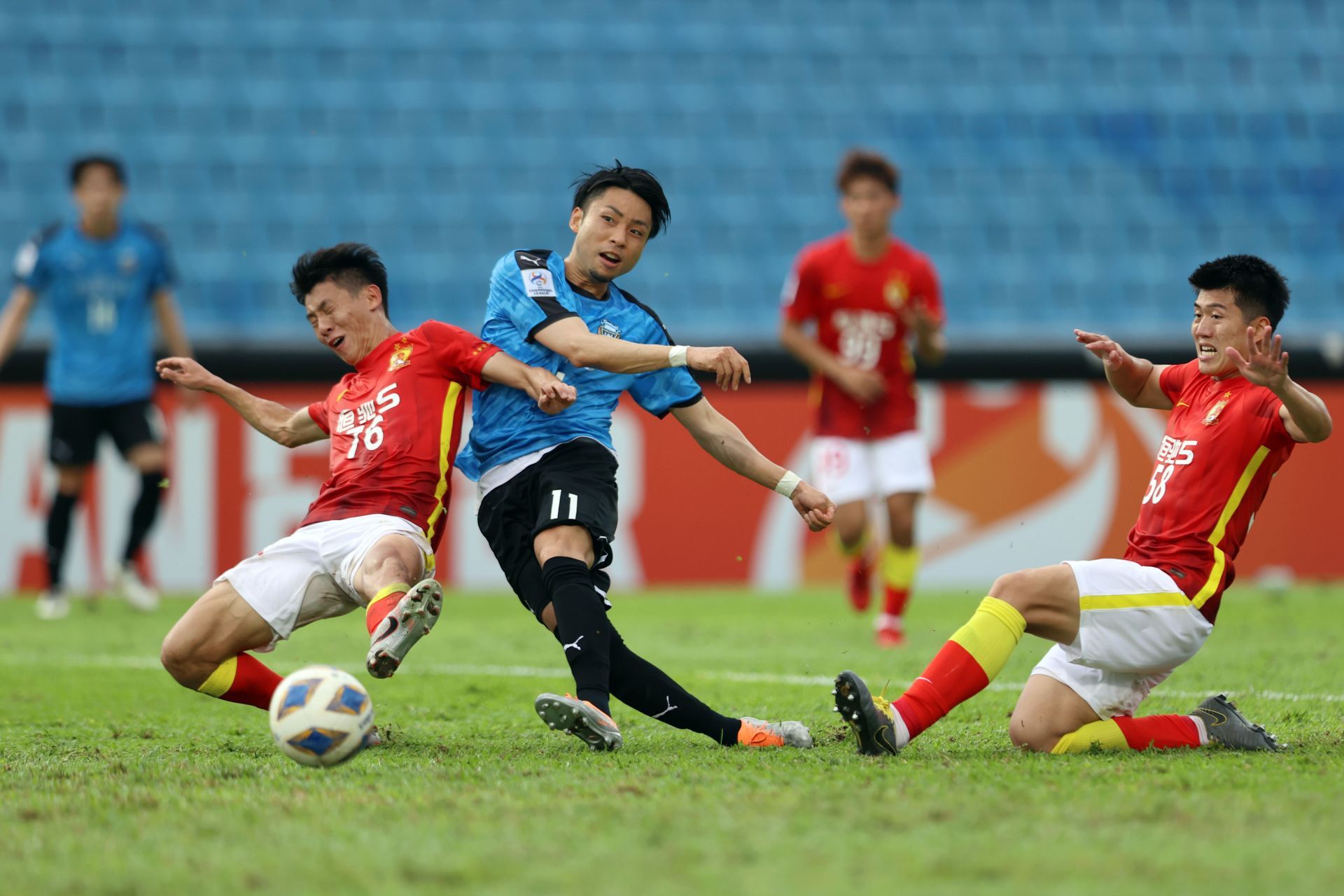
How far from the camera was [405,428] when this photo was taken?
4.23 metres

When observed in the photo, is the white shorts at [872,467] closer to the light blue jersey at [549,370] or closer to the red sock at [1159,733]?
the light blue jersey at [549,370]

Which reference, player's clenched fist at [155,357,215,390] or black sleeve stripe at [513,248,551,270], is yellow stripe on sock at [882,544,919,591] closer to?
black sleeve stripe at [513,248,551,270]

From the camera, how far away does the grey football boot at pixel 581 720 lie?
11.9 ft

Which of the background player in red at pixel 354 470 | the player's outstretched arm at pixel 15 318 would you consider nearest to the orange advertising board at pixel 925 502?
the player's outstretched arm at pixel 15 318

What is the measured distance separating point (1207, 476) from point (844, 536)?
12.0 ft

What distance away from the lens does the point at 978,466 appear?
9.93 meters

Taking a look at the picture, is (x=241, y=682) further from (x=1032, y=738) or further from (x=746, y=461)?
(x=1032, y=738)

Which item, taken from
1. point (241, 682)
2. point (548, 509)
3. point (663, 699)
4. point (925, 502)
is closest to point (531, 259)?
point (548, 509)

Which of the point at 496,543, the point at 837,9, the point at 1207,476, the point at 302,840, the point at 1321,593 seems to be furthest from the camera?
the point at 837,9

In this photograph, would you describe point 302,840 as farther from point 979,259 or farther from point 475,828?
point 979,259

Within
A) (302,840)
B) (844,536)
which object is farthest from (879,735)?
(844,536)

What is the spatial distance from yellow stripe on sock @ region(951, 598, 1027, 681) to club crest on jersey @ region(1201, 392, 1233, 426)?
2.38 feet

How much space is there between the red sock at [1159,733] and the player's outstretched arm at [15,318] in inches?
253

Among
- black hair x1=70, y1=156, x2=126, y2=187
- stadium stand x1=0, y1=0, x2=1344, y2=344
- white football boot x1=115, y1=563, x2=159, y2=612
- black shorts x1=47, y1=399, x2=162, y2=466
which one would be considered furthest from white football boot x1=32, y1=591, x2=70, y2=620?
stadium stand x1=0, y1=0, x2=1344, y2=344
